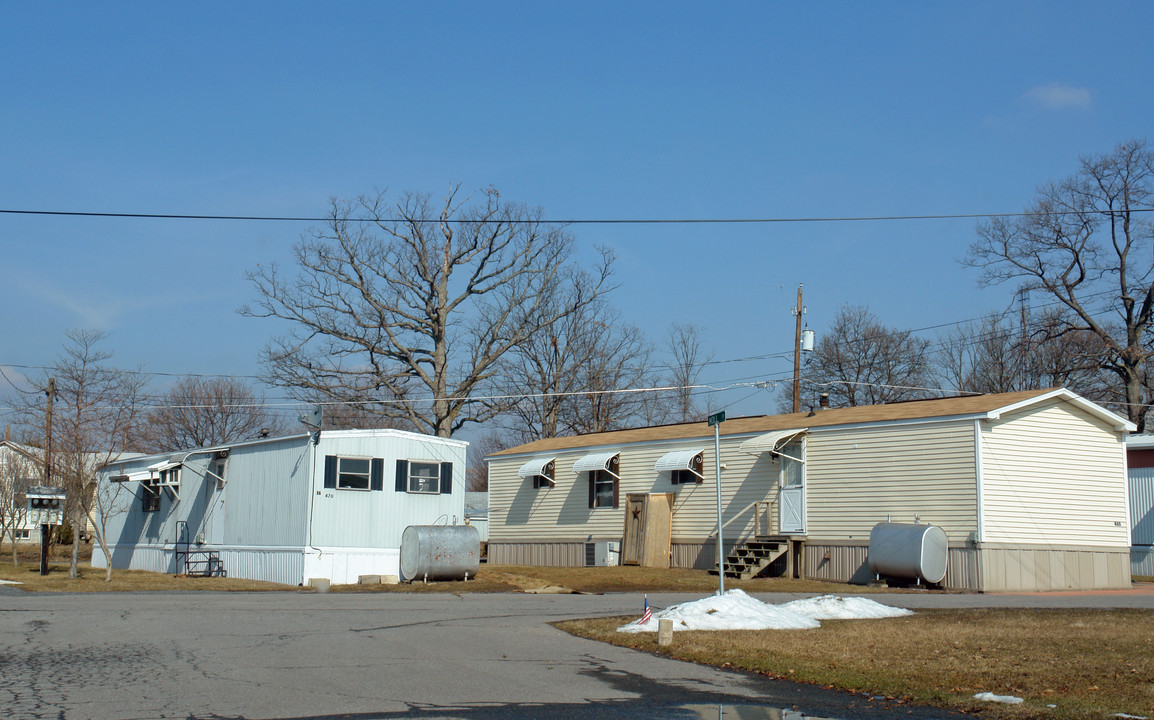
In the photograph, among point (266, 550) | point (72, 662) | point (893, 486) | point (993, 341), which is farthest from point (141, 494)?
point (993, 341)

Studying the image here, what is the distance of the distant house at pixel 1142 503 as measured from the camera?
33531 millimetres

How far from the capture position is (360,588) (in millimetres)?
22875

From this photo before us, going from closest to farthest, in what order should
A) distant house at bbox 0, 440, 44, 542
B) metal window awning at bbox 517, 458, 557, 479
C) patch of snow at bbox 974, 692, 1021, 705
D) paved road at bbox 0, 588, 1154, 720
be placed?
paved road at bbox 0, 588, 1154, 720, patch of snow at bbox 974, 692, 1021, 705, distant house at bbox 0, 440, 44, 542, metal window awning at bbox 517, 458, 557, 479

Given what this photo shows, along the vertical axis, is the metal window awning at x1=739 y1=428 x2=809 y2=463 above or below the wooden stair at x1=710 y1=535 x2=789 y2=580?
above

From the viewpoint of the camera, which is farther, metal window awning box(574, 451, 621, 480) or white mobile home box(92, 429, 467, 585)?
metal window awning box(574, 451, 621, 480)

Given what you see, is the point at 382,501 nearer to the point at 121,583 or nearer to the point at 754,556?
the point at 121,583

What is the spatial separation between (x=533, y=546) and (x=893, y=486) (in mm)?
A: 12794

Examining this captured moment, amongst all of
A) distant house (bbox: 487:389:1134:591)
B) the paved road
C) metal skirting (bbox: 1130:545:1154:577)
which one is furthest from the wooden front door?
metal skirting (bbox: 1130:545:1154:577)

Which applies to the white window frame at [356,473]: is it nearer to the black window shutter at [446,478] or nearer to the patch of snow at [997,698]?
the black window shutter at [446,478]

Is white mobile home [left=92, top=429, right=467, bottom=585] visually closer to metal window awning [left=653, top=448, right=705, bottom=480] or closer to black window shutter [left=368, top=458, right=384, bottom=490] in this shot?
black window shutter [left=368, top=458, right=384, bottom=490]

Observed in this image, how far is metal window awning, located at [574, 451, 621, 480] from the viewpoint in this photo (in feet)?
101

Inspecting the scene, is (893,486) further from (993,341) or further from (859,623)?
(993,341)

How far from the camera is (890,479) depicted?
81.7ft

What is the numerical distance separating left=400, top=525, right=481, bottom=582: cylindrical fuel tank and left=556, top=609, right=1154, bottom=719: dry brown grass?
981 cm
